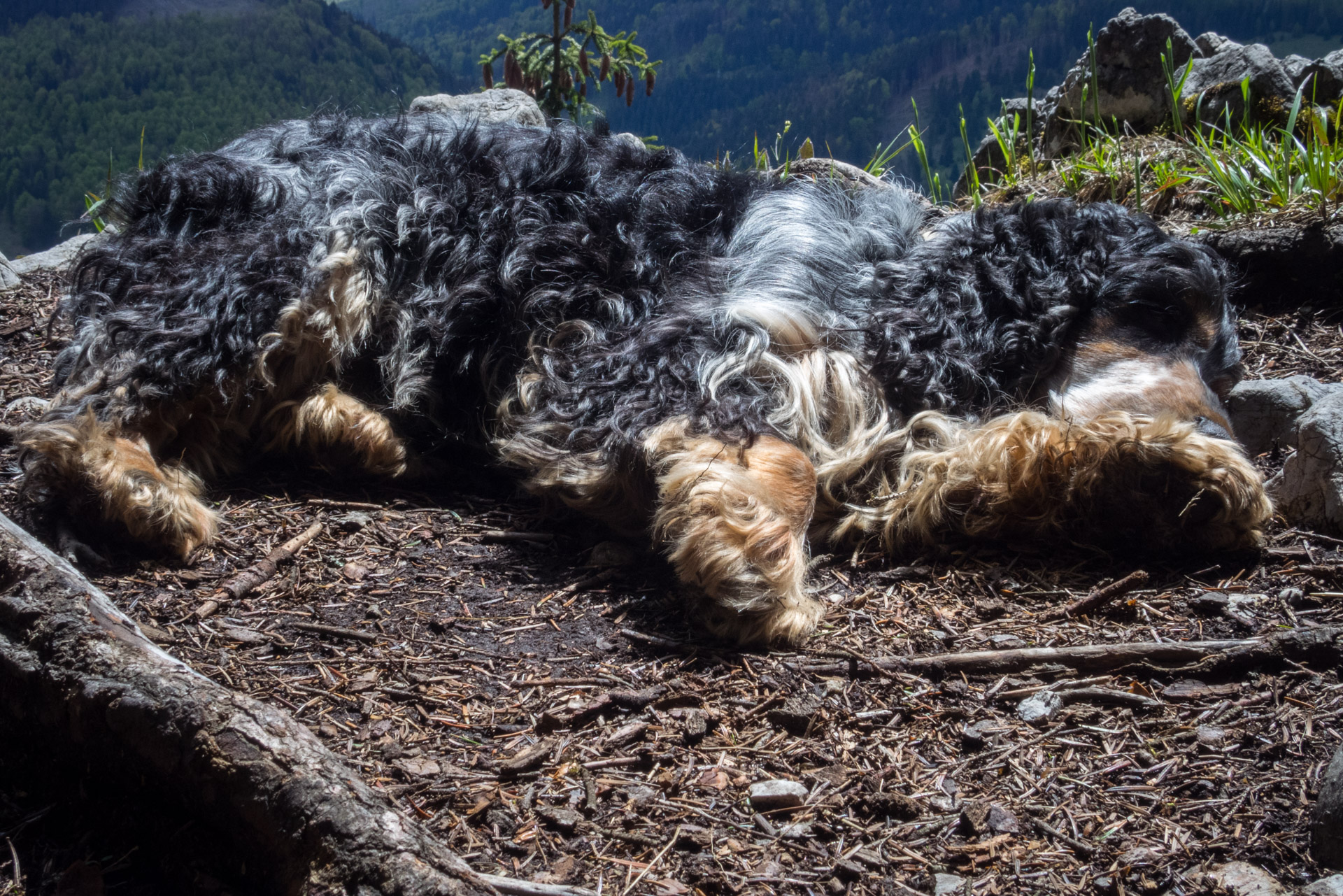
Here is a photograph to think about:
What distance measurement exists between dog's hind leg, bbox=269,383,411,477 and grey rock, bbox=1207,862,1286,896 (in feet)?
9.13

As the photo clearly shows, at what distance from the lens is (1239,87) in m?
6.19

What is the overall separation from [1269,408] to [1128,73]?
4.13 metres

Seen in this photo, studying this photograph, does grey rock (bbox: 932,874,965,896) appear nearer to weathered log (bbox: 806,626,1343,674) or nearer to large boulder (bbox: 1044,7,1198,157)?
weathered log (bbox: 806,626,1343,674)

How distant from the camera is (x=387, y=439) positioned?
11.4ft

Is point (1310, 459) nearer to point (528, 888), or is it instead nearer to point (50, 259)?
point (528, 888)

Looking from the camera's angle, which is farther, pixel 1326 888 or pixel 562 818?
pixel 562 818

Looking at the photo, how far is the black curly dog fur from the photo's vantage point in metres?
2.97

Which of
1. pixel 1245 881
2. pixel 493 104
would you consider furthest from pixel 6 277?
pixel 1245 881

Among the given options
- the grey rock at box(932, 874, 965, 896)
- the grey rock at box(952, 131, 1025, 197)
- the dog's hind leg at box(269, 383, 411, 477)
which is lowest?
the grey rock at box(932, 874, 965, 896)

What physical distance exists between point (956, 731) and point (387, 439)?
2225mm

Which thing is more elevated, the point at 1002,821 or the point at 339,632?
the point at 339,632

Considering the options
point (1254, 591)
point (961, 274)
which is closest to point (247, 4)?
point (961, 274)

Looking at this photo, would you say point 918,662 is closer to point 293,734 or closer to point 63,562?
point 293,734

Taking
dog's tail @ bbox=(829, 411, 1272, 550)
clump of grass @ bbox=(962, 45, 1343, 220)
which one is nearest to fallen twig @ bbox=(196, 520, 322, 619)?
dog's tail @ bbox=(829, 411, 1272, 550)
